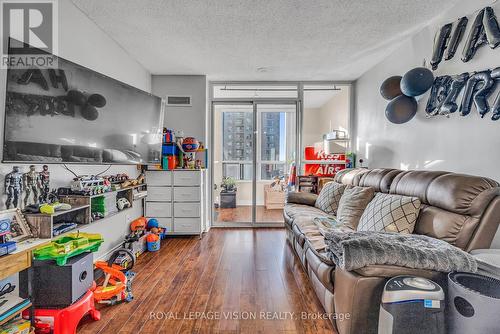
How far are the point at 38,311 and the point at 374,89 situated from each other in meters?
4.14

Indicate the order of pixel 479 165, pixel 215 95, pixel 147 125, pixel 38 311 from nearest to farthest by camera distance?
pixel 38 311 → pixel 479 165 → pixel 147 125 → pixel 215 95

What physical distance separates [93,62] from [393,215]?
3.10m

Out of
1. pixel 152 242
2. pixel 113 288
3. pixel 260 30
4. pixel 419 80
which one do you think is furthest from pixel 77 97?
pixel 419 80

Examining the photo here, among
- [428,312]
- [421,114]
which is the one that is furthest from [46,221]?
[421,114]

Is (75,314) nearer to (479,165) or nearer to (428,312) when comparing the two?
(428,312)

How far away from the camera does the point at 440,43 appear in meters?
2.19

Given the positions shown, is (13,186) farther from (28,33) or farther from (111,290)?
(28,33)

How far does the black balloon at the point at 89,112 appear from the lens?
6.92 ft

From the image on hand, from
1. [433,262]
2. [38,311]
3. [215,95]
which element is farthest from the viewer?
[215,95]

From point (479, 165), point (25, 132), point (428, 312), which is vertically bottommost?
point (428, 312)

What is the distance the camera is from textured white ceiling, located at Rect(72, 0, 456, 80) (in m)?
2.17

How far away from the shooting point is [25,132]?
1.64 metres

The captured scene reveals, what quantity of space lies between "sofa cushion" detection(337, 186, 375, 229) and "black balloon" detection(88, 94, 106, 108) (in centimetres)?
255

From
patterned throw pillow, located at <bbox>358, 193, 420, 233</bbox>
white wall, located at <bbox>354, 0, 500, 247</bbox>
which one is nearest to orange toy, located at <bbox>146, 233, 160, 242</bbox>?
patterned throw pillow, located at <bbox>358, 193, 420, 233</bbox>
